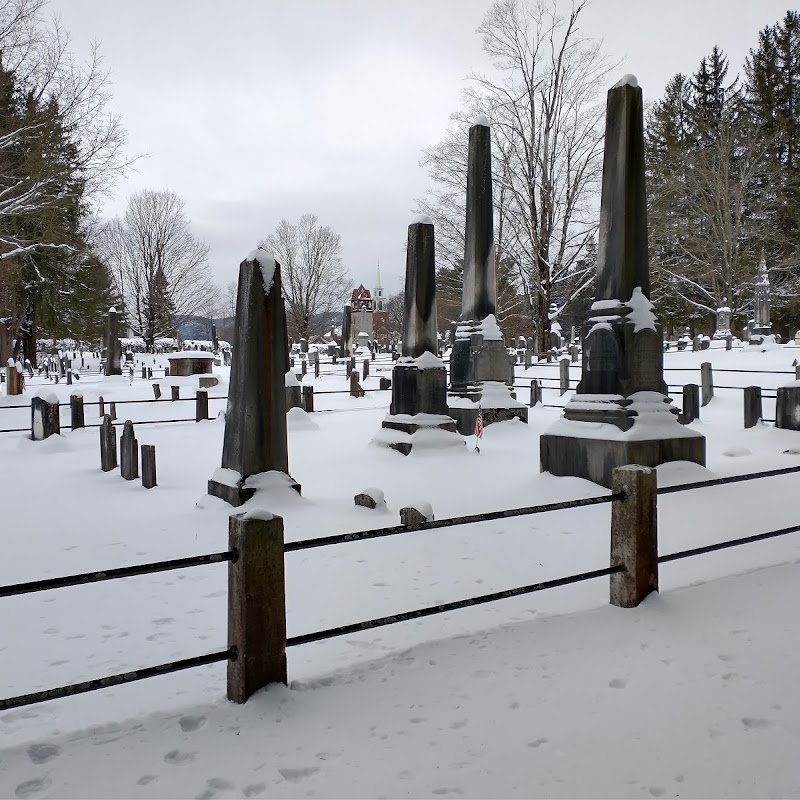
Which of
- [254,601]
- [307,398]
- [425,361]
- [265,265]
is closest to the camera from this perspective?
[254,601]

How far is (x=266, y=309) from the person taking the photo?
757 centimetres

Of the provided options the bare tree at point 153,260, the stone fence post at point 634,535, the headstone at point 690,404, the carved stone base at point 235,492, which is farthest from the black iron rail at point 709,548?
the bare tree at point 153,260

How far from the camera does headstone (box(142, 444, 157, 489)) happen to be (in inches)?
346

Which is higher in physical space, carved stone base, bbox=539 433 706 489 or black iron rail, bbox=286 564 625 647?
carved stone base, bbox=539 433 706 489

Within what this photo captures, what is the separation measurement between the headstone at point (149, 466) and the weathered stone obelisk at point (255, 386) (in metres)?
1.54

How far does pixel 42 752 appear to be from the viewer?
284cm

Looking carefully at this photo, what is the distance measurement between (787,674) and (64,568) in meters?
5.43

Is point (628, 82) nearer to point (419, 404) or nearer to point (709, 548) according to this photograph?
point (419, 404)

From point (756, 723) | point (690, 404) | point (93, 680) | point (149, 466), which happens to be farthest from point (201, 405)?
point (756, 723)

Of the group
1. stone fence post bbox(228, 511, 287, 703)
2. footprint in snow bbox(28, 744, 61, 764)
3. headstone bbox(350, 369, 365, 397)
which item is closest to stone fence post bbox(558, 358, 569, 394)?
headstone bbox(350, 369, 365, 397)

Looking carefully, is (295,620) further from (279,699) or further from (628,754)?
(628,754)

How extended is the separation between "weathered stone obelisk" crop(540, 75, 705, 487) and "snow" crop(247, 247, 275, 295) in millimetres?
4018

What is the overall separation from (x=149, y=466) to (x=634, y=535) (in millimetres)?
6672

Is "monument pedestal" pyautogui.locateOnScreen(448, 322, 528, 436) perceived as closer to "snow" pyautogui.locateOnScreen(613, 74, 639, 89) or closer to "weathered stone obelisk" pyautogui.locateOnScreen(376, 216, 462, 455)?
"weathered stone obelisk" pyautogui.locateOnScreen(376, 216, 462, 455)
